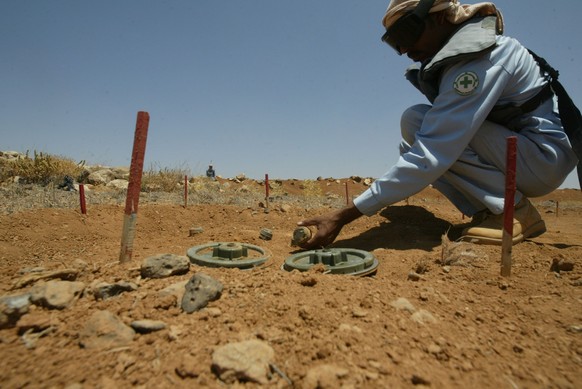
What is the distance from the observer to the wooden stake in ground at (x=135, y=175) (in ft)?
6.17

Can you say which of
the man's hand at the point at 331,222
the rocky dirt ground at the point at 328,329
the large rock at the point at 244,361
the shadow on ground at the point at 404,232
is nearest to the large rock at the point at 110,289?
the rocky dirt ground at the point at 328,329

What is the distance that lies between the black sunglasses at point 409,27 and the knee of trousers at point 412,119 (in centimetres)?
57

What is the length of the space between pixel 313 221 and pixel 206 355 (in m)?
1.71

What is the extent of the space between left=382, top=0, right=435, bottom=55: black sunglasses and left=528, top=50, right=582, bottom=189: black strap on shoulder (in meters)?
1.07

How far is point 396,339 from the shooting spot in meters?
1.16

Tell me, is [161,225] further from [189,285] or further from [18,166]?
[18,166]

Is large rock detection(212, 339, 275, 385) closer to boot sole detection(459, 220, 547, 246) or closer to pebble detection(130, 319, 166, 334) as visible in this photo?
pebble detection(130, 319, 166, 334)

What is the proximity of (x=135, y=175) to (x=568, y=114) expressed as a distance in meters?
3.11

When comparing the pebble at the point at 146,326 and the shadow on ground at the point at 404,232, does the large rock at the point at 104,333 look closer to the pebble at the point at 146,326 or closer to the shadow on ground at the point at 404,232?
the pebble at the point at 146,326

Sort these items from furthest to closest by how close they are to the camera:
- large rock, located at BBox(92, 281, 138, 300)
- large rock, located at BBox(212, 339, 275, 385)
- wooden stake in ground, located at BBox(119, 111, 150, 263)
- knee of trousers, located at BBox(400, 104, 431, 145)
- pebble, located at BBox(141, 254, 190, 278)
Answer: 1. knee of trousers, located at BBox(400, 104, 431, 145)
2. wooden stake in ground, located at BBox(119, 111, 150, 263)
3. pebble, located at BBox(141, 254, 190, 278)
4. large rock, located at BBox(92, 281, 138, 300)
5. large rock, located at BBox(212, 339, 275, 385)

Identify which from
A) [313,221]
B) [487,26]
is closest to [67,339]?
[313,221]

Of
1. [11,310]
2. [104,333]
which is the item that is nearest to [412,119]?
[104,333]

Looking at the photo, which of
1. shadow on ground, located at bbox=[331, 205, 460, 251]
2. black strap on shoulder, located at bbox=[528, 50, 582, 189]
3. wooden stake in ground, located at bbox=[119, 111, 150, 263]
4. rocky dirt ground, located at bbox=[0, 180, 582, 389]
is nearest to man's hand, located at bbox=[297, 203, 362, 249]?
shadow on ground, located at bbox=[331, 205, 460, 251]

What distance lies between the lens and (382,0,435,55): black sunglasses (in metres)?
2.61
